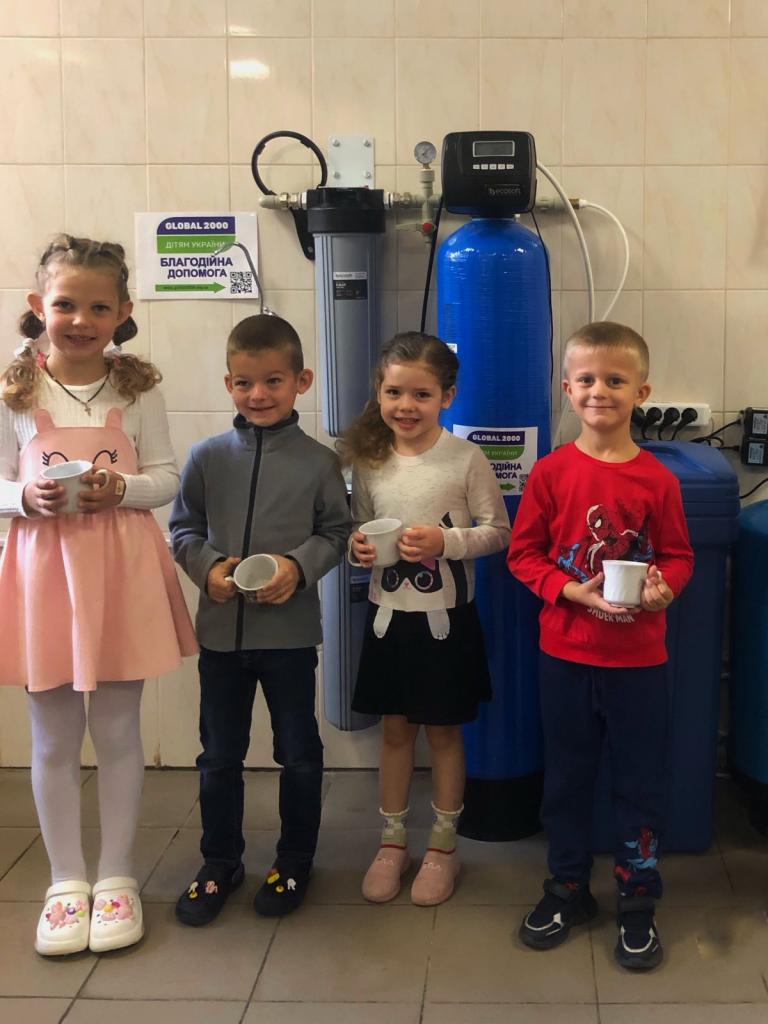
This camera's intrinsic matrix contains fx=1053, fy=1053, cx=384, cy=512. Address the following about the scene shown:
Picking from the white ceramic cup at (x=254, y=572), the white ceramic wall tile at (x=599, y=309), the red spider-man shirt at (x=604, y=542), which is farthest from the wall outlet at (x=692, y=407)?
the white ceramic cup at (x=254, y=572)

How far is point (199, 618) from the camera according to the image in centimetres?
219

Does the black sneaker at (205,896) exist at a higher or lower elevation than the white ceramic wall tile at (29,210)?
lower

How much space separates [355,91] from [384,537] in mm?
1348

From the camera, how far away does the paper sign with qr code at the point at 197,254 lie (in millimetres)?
2816

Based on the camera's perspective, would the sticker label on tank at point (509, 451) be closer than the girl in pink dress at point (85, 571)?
No

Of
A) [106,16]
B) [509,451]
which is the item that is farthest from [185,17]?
[509,451]

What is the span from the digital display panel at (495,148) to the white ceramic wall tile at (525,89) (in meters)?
0.44

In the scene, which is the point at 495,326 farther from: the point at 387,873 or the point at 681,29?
the point at 387,873

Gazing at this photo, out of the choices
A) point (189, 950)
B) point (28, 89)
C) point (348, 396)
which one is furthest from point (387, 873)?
point (28, 89)

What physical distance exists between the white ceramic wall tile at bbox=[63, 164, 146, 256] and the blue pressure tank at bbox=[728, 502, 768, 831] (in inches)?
69.5

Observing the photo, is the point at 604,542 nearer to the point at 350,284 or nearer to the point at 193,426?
the point at 350,284

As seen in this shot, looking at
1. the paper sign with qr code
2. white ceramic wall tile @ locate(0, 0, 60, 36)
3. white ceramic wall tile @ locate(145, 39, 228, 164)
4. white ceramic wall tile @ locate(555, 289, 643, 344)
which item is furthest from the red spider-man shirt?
white ceramic wall tile @ locate(0, 0, 60, 36)

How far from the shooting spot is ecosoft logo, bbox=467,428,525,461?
7.95ft

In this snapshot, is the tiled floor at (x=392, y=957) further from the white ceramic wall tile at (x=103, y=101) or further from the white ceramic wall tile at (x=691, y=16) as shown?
the white ceramic wall tile at (x=691, y=16)
